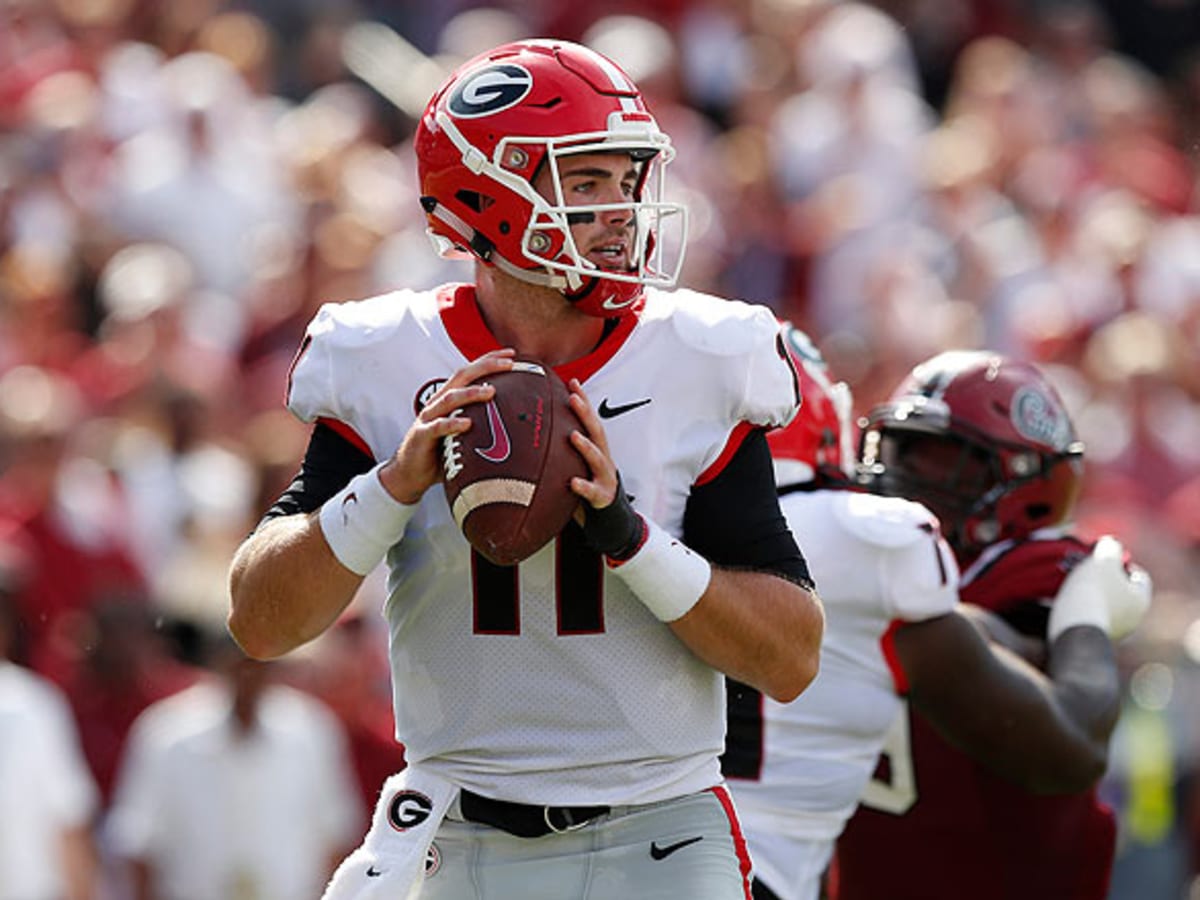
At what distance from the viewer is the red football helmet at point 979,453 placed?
5.07 m

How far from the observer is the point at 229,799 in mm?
7559

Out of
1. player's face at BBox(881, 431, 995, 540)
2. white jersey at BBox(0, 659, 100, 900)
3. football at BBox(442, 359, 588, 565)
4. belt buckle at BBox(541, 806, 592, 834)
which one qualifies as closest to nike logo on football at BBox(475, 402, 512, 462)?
football at BBox(442, 359, 588, 565)

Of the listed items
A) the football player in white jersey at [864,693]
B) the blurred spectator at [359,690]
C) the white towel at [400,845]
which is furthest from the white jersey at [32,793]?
the white towel at [400,845]

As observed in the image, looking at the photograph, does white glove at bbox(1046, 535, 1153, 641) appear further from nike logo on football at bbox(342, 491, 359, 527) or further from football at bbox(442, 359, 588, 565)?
nike logo on football at bbox(342, 491, 359, 527)

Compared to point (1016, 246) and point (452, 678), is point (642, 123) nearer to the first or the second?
point (452, 678)

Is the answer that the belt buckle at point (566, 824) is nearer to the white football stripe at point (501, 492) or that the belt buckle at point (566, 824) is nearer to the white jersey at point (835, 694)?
the white football stripe at point (501, 492)

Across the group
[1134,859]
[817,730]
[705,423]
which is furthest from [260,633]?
[1134,859]

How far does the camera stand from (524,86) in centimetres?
371

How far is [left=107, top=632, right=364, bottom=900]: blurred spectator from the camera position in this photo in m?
7.55

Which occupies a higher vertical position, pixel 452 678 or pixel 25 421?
pixel 452 678

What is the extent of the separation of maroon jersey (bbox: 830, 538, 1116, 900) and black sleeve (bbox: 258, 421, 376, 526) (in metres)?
1.70

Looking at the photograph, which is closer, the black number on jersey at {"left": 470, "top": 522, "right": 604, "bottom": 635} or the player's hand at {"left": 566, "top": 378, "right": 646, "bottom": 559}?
the player's hand at {"left": 566, "top": 378, "right": 646, "bottom": 559}

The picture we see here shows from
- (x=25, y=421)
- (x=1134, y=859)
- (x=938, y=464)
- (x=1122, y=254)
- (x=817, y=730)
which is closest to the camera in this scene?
(x=817, y=730)

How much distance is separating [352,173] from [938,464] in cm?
655
